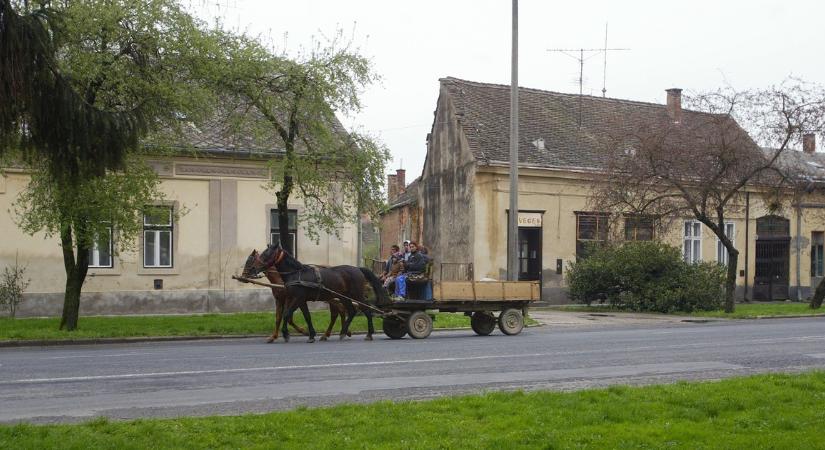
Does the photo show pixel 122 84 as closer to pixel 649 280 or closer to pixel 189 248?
pixel 189 248

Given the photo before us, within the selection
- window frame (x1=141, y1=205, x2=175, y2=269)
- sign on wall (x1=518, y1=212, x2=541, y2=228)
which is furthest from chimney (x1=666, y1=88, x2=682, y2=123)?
window frame (x1=141, y1=205, x2=175, y2=269)

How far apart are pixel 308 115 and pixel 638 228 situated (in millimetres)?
15514

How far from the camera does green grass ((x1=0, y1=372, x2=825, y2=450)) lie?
24.5 ft

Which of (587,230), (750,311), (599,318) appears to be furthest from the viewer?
(587,230)

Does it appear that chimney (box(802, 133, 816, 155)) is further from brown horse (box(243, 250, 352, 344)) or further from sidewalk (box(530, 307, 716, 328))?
brown horse (box(243, 250, 352, 344))

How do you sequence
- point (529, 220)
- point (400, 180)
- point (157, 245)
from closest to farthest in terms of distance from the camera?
point (157, 245) < point (529, 220) < point (400, 180)

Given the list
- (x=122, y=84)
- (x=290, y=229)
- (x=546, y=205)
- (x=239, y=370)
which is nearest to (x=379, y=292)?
(x=239, y=370)

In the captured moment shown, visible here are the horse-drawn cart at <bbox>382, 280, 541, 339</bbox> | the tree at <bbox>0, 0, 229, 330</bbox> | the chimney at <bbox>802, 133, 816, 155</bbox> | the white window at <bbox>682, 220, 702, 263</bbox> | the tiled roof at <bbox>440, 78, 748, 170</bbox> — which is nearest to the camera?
the tree at <bbox>0, 0, 229, 330</bbox>

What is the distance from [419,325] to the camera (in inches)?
771

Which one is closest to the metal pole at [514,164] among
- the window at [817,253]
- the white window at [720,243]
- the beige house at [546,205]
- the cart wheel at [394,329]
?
the cart wheel at [394,329]

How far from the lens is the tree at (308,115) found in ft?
71.3

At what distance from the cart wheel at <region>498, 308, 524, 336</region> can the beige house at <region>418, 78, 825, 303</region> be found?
9.61m

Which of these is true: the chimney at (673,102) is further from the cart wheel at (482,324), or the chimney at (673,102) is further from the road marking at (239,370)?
the road marking at (239,370)

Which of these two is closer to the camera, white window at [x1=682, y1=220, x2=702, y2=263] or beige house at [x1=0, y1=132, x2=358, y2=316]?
beige house at [x1=0, y1=132, x2=358, y2=316]
